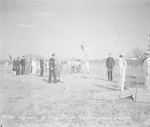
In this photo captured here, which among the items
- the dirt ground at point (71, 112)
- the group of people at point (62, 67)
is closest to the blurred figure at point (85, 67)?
the group of people at point (62, 67)

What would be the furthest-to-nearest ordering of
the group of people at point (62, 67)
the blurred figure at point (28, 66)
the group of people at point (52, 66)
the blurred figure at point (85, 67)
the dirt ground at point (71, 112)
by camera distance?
the blurred figure at point (28, 66) → the blurred figure at point (85, 67) → the group of people at point (52, 66) → the group of people at point (62, 67) → the dirt ground at point (71, 112)

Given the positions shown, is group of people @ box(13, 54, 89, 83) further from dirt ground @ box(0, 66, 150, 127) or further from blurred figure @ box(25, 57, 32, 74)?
dirt ground @ box(0, 66, 150, 127)

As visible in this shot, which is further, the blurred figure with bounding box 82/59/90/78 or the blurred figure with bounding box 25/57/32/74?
the blurred figure with bounding box 25/57/32/74

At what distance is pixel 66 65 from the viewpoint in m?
10.9

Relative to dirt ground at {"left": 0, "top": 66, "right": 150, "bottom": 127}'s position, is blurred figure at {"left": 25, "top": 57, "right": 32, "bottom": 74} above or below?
above

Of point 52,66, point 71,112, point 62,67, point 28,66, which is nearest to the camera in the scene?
point 71,112

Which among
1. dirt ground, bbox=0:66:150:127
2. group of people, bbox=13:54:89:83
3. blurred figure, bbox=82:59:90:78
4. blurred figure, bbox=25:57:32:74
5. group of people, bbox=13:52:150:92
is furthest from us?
blurred figure, bbox=25:57:32:74

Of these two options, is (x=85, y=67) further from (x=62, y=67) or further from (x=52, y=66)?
(x=52, y=66)

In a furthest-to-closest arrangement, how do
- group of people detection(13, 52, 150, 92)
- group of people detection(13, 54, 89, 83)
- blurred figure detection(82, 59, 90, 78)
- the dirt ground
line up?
blurred figure detection(82, 59, 90, 78) → group of people detection(13, 54, 89, 83) → group of people detection(13, 52, 150, 92) → the dirt ground

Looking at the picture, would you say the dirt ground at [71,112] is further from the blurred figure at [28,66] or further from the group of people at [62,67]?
the blurred figure at [28,66]

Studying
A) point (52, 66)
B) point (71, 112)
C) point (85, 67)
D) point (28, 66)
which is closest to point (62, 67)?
point (52, 66)

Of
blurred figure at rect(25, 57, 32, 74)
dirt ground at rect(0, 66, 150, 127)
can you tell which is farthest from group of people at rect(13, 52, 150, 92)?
dirt ground at rect(0, 66, 150, 127)

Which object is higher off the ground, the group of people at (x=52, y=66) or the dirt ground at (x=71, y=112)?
the group of people at (x=52, y=66)

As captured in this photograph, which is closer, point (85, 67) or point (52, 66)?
point (52, 66)
